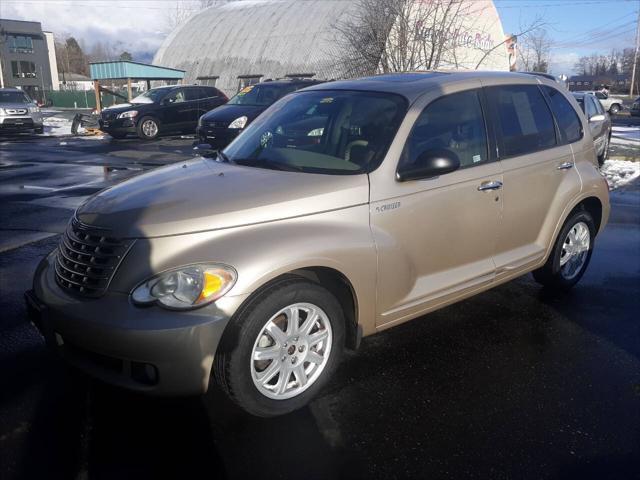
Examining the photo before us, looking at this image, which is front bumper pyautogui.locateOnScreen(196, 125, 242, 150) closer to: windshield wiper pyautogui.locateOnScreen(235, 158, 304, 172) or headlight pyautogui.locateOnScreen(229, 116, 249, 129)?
headlight pyautogui.locateOnScreen(229, 116, 249, 129)

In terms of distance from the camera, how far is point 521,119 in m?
4.42

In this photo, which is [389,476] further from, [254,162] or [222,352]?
[254,162]

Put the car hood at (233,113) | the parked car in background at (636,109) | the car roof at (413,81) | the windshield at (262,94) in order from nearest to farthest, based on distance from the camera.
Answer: the car roof at (413,81) < the car hood at (233,113) < the windshield at (262,94) < the parked car in background at (636,109)

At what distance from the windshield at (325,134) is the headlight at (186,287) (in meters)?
1.08

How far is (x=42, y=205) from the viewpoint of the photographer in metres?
8.40

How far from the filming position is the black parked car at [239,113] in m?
13.9

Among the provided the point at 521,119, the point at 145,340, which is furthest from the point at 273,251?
the point at 521,119

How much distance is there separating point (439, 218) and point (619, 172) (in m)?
10.5

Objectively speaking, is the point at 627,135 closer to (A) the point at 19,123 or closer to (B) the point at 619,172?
(B) the point at 619,172

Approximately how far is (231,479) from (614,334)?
312cm

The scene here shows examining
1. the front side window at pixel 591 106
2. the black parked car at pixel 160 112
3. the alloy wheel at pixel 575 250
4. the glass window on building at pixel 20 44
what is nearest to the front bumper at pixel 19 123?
the black parked car at pixel 160 112

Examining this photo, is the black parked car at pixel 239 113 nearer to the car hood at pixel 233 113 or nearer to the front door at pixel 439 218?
the car hood at pixel 233 113

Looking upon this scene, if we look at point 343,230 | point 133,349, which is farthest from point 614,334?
point 133,349

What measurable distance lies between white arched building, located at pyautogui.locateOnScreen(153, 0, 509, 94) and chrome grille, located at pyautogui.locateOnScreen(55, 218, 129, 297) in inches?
1168
